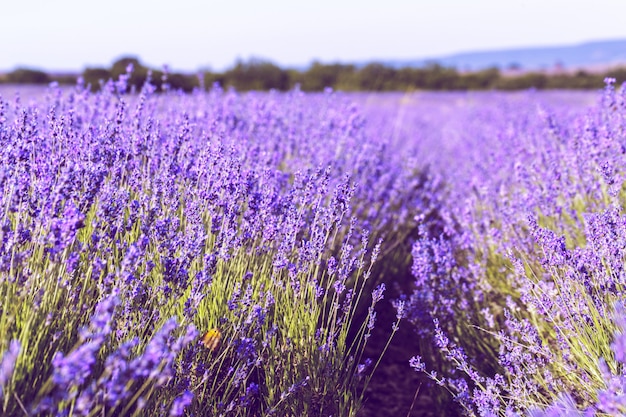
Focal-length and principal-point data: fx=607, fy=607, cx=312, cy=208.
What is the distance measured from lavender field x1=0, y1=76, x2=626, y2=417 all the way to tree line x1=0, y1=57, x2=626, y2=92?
4421 millimetres

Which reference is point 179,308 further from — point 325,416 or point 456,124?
point 456,124

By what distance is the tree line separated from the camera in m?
11.0

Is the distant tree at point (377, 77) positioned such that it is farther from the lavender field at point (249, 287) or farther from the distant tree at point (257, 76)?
the lavender field at point (249, 287)

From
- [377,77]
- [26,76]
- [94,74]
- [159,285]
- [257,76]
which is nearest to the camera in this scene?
[159,285]

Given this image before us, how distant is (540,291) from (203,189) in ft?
4.95

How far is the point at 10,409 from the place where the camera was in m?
1.46

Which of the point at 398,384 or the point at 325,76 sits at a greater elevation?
the point at 325,76

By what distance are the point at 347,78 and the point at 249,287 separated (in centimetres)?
1473

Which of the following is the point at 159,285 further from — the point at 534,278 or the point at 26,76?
the point at 26,76

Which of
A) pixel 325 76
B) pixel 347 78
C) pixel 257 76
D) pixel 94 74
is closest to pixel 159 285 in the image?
pixel 94 74

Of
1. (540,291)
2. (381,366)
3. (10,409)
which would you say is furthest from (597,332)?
(10,409)

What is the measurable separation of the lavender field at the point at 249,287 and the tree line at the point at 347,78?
4.42m

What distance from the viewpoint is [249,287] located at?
6.60 ft

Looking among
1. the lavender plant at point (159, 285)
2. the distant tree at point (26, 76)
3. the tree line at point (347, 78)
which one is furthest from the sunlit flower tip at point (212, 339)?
the distant tree at point (26, 76)
